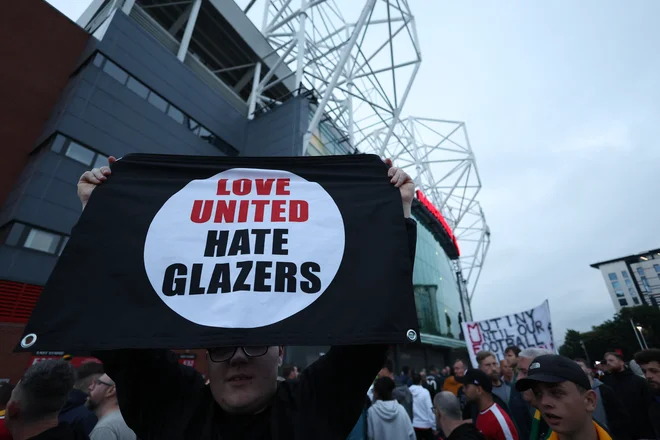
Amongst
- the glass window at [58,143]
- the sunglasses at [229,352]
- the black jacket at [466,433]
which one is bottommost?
the black jacket at [466,433]

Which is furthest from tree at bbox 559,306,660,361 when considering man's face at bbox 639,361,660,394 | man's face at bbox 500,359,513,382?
man's face at bbox 639,361,660,394

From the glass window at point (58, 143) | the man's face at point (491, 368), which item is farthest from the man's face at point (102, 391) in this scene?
the glass window at point (58, 143)

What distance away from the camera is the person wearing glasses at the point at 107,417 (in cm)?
258

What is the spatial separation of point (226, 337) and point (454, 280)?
42.9 meters

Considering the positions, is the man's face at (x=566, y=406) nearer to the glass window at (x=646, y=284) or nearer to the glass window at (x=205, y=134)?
the glass window at (x=205, y=134)

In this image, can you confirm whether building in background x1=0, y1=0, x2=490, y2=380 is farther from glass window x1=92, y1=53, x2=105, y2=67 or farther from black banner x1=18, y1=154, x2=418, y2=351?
black banner x1=18, y1=154, x2=418, y2=351

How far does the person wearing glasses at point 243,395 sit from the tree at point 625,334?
49.2 metres

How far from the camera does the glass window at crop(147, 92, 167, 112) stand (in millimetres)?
15781

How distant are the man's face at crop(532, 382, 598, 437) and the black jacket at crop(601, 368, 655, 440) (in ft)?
8.98

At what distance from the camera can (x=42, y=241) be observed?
444 inches

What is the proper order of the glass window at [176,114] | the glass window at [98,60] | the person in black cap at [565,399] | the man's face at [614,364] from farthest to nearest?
1. the glass window at [176,114]
2. the glass window at [98,60]
3. the man's face at [614,364]
4. the person in black cap at [565,399]

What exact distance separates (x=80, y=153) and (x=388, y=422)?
14.5 metres

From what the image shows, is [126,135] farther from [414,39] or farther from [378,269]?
[414,39]

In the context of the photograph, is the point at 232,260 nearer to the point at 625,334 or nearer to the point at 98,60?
the point at 98,60
